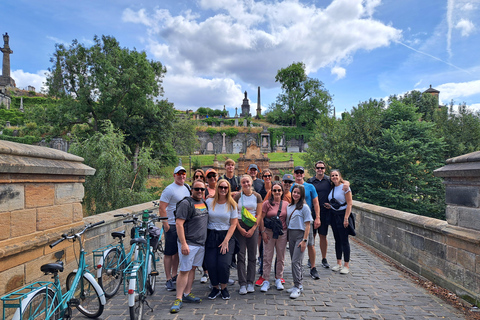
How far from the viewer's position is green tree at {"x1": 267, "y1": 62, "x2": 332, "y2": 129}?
63219 millimetres

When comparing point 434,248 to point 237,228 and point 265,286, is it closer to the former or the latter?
point 265,286

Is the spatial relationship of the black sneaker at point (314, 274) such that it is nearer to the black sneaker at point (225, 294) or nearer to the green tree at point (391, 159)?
the black sneaker at point (225, 294)

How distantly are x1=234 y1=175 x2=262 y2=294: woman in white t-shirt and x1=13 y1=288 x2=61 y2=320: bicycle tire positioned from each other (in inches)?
99.1

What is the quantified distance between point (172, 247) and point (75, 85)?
2473 centimetres

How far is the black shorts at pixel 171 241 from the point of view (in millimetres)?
4906

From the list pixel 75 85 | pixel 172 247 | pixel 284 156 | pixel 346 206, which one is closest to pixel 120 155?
pixel 172 247

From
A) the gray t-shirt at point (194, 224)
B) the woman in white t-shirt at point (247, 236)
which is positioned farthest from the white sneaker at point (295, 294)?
the gray t-shirt at point (194, 224)

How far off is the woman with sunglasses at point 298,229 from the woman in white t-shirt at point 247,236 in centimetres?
57

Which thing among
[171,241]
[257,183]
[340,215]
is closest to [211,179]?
[171,241]

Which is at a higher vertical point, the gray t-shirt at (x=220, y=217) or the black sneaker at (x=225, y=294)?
the gray t-shirt at (x=220, y=217)

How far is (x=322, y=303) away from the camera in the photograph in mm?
4340

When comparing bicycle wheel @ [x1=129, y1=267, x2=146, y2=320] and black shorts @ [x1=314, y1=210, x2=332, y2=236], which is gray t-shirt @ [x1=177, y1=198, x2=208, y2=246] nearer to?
bicycle wheel @ [x1=129, y1=267, x2=146, y2=320]

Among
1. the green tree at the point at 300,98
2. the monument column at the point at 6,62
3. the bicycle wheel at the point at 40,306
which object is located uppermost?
the monument column at the point at 6,62

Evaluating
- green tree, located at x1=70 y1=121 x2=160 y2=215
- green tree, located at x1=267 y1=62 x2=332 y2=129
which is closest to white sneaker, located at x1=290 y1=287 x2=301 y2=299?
green tree, located at x1=70 y1=121 x2=160 y2=215
